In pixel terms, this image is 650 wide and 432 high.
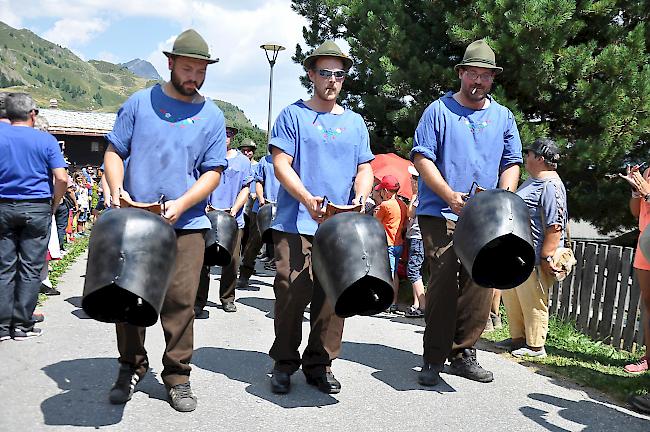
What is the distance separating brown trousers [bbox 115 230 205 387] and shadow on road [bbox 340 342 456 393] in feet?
4.88

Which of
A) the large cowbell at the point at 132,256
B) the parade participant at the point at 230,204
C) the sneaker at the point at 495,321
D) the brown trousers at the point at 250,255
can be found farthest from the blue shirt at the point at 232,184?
the large cowbell at the point at 132,256

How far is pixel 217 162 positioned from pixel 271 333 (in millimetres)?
2743

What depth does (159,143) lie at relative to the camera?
157 inches

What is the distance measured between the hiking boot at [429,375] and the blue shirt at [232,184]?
3263 mm

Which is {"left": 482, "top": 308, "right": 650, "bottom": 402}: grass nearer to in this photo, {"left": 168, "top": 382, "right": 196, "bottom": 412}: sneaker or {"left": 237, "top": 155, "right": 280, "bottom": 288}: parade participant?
{"left": 168, "top": 382, "right": 196, "bottom": 412}: sneaker

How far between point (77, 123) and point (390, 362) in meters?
39.7

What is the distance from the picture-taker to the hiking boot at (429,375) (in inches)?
189

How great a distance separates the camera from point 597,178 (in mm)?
9539

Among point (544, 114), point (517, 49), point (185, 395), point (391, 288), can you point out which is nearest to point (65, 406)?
point (185, 395)

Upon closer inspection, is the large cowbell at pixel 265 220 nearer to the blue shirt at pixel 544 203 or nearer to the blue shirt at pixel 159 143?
the blue shirt at pixel 544 203

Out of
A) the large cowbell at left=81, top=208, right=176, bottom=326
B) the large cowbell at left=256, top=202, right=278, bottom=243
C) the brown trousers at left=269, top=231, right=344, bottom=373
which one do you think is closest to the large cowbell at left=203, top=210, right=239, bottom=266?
the large cowbell at left=256, top=202, right=278, bottom=243

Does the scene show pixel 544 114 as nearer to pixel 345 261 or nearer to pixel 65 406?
pixel 345 261

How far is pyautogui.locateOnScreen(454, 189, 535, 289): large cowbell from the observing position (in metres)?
4.15

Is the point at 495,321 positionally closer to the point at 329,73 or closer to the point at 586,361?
the point at 586,361
